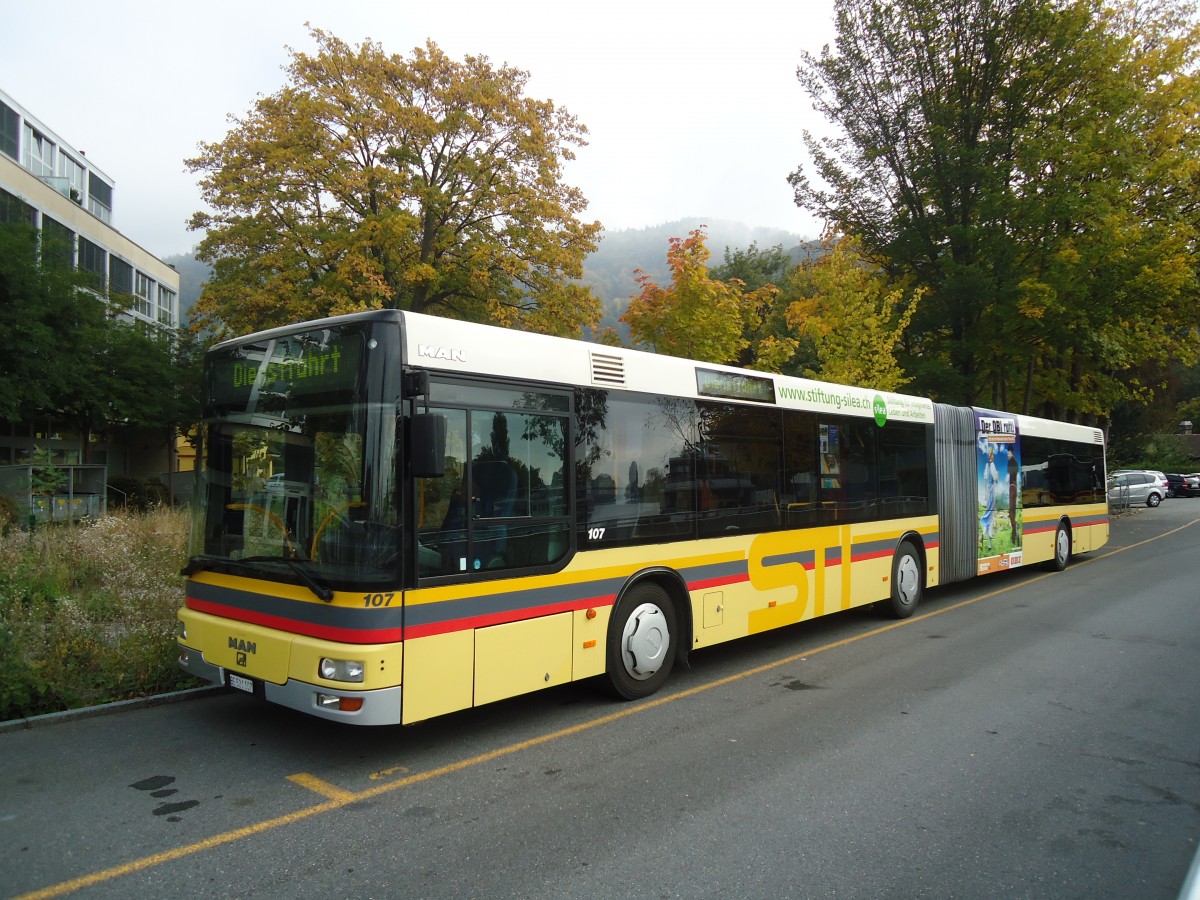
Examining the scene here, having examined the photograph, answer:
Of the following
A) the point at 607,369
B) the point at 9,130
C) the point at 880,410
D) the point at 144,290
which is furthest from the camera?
the point at 144,290

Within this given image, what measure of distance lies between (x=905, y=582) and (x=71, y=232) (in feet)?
127

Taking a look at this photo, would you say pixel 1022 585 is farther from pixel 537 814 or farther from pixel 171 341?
pixel 171 341

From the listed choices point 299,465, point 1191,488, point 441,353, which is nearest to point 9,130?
point 299,465

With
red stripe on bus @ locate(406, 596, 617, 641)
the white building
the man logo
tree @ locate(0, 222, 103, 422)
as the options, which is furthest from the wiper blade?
the white building

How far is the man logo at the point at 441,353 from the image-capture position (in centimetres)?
521

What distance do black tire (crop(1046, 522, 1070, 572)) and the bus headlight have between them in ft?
48.6

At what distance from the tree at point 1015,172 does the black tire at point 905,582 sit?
12.0 meters

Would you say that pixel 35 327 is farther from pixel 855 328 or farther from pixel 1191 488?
pixel 1191 488

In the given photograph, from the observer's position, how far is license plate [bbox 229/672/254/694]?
17.7ft

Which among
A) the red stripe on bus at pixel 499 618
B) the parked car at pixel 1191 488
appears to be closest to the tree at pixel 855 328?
the red stripe on bus at pixel 499 618

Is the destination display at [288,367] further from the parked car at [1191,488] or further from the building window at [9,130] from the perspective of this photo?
the parked car at [1191,488]

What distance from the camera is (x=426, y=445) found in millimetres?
4809

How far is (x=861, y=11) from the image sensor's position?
22.4 m

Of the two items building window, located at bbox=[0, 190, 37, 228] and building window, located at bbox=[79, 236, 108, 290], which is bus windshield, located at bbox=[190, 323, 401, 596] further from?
building window, located at bbox=[79, 236, 108, 290]
